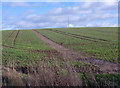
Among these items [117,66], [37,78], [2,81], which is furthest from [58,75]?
[117,66]

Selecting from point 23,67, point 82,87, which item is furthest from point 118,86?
point 23,67

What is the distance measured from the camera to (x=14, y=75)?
7973 millimetres

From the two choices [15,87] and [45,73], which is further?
[45,73]

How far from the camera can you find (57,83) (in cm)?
803

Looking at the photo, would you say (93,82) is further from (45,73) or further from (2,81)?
(2,81)

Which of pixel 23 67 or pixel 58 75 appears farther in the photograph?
pixel 23 67

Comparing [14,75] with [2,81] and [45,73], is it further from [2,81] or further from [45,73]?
[45,73]

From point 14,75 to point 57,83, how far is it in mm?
2190

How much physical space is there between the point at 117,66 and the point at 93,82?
5.93 m

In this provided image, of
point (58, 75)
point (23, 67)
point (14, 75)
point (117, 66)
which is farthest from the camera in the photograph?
point (117, 66)

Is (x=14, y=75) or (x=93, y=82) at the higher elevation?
(x=14, y=75)

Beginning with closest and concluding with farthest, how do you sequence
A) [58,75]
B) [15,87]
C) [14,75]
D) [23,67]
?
1. [15,87]
2. [14,75]
3. [58,75]
4. [23,67]

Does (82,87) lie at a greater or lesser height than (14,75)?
lesser

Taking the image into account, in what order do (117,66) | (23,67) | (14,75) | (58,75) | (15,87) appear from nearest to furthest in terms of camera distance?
1. (15,87)
2. (14,75)
3. (58,75)
4. (23,67)
5. (117,66)
